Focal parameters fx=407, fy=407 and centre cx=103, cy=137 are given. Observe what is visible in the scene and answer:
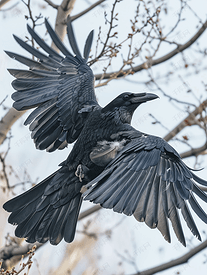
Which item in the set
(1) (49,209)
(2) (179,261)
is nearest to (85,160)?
(1) (49,209)

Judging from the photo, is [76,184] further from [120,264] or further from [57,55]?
[120,264]

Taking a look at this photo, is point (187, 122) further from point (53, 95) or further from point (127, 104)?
point (53, 95)

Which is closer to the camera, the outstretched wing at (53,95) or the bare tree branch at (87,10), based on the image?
the outstretched wing at (53,95)

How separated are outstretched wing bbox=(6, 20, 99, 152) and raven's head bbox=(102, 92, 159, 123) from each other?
27 cm

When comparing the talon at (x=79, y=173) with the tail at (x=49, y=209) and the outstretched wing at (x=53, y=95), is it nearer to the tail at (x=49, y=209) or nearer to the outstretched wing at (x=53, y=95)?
the tail at (x=49, y=209)

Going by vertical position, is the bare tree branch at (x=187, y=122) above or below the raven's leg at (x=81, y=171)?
below

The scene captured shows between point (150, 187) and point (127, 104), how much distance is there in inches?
37.7

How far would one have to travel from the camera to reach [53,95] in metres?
4.14

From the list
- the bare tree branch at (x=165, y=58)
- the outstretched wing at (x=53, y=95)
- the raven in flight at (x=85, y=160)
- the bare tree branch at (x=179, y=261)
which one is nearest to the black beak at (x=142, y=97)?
the raven in flight at (x=85, y=160)

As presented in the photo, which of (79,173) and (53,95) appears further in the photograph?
(53,95)

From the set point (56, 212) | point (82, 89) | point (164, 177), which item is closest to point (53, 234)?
point (56, 212)

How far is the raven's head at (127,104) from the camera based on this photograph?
3.72 metres

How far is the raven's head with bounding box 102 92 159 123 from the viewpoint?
3.72m

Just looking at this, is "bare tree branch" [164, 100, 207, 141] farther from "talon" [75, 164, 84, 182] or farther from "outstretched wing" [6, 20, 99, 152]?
"talon" [75, 164, 84, 182]
